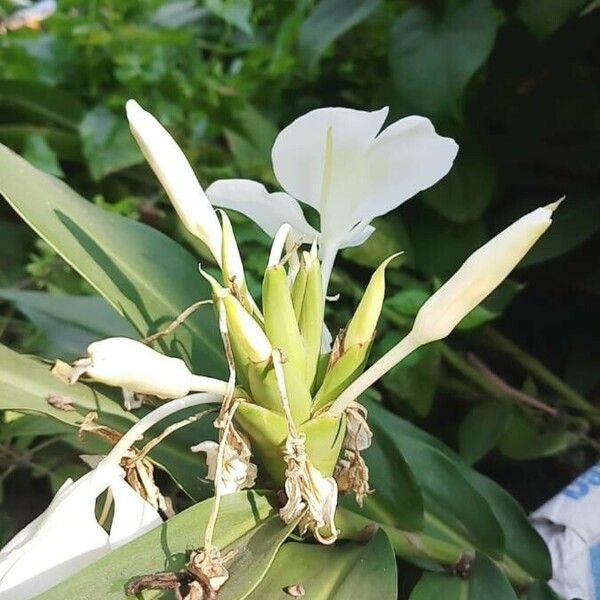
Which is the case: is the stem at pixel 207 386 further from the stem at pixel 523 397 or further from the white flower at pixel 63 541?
the stem at pixel 523 397

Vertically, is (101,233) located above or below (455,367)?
above

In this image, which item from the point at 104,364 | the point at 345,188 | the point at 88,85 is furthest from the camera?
the point at 88,85

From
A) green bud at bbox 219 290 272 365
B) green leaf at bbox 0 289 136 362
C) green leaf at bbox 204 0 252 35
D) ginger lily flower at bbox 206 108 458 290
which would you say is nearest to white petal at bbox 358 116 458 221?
ginger lily flower at bbox 206 108 458 290

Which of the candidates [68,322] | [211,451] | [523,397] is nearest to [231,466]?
[211,451]

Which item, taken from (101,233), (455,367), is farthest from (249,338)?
(455,367)

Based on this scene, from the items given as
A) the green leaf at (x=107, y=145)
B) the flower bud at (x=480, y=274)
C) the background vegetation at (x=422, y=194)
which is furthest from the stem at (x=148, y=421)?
the green leaf at (x=107, y=145)

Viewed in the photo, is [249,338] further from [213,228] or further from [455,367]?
[455,367]

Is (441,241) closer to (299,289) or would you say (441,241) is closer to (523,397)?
(523,397)
